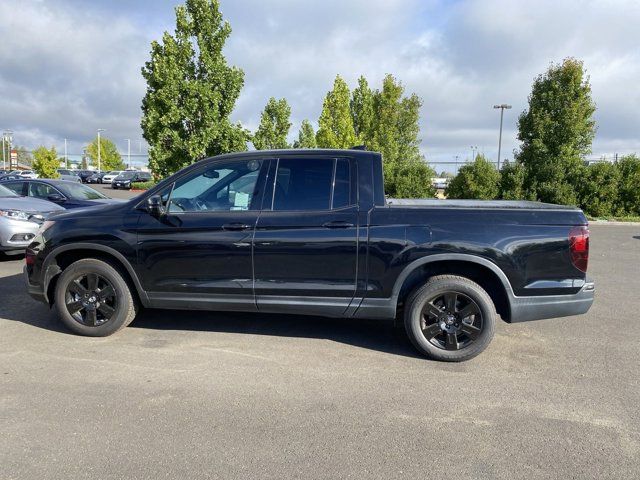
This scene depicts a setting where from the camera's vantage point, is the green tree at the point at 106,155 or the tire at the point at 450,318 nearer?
the tire at the point at 450,318

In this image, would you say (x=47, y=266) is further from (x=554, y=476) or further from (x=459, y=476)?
(x=554, y=476)

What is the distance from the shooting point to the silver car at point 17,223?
324 inches

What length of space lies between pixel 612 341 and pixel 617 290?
2.59 m

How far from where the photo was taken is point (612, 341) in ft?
15.9

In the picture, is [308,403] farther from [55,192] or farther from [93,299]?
[55,192]

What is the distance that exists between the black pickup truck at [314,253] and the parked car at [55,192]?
277 inches

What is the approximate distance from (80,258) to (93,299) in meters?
0.47

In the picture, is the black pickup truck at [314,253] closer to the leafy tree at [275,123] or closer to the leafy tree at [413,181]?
the leafy tree at [413,181]

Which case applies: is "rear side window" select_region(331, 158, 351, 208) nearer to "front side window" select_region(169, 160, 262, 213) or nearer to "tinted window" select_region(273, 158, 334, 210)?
"tinted window" select_region(273, 158, 334, 210)

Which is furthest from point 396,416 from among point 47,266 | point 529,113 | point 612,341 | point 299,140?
point 299,140

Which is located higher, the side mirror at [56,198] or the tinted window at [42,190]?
the tinted window at [42,190]

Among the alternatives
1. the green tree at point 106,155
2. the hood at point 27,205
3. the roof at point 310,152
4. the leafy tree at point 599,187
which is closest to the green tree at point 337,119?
the leafy tree at point 599,187

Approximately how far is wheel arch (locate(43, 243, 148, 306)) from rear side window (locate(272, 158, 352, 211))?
5.29 ft

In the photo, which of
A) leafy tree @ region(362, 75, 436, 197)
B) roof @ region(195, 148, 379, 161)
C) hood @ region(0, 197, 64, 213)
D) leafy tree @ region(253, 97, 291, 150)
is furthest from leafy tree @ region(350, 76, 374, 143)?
roof @ region(195, 148, 379, 161)
